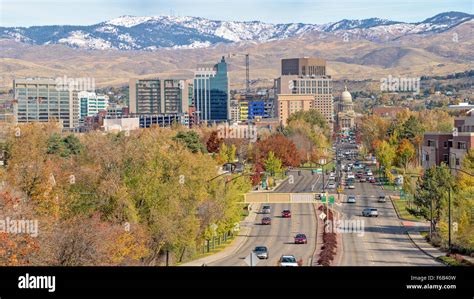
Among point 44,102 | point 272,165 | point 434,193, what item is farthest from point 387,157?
point 44,102

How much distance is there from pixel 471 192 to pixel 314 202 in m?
26.4

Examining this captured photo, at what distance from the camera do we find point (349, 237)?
4456cm

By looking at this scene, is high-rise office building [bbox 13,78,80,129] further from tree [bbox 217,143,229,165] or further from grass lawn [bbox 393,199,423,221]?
grass lawn [bbox 393,199,423,221]

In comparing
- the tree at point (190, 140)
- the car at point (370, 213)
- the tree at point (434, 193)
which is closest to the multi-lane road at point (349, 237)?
the car at point (370, 213)

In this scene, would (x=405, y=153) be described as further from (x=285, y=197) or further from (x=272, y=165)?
(x=285, y=197)

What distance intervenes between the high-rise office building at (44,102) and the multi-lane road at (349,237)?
11545 centimetres

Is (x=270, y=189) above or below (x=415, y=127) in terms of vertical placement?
below

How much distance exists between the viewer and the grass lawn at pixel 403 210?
55.9 metres

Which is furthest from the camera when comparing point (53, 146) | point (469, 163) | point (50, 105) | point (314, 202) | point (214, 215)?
point (50, 105)

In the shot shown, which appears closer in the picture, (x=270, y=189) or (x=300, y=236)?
(x=300, y=236)

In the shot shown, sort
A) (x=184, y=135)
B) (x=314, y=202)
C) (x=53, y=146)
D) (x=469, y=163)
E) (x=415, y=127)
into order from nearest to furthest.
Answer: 1. (x=469, y=163)
2. (x=314, y=202)
3. (x=53, y=146)
4. (x=184, y=135)
5. (x=415, y=127)
